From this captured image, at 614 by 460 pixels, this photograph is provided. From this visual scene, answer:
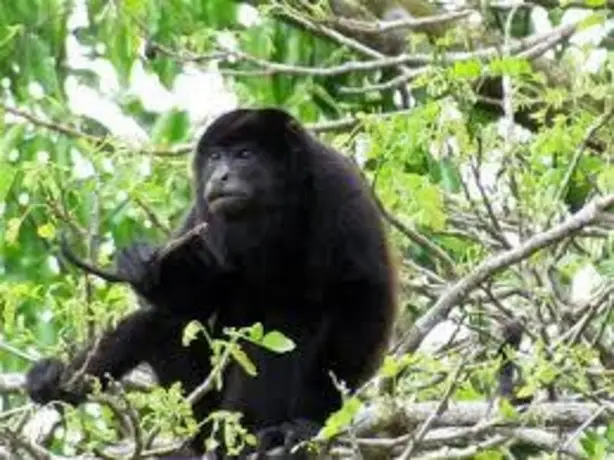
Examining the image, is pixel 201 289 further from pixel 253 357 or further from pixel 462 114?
pixel 462 114

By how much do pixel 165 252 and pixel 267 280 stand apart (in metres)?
0.46

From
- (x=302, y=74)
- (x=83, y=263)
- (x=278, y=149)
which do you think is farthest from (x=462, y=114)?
(x=302, y=74)

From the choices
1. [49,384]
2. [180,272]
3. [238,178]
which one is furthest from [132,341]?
[238,178]

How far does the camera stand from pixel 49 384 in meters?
5.59

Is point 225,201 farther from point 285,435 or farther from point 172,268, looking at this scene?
point 285,435

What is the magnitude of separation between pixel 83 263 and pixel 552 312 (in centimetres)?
132

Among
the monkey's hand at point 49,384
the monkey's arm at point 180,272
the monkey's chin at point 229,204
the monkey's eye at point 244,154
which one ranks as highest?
the monkey's eye at point 244,154

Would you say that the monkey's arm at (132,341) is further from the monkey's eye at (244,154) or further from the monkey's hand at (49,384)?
the monkey's eye at (244,154)

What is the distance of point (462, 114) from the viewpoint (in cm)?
486

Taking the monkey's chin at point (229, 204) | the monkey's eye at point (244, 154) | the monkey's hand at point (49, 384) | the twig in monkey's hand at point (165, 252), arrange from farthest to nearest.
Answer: the monkey's eye at point (244, 154) < the monkey's chin at point (229, 204) < the monkey's hand at point (49, 384) < the twig in monkey's hand at point (165, 252)

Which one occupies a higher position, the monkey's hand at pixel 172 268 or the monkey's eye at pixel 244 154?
the monkey's eye at pixel 244 154

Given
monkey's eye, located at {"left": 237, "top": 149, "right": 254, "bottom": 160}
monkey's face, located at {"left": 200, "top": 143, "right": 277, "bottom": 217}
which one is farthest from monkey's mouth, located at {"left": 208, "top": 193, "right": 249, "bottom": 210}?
monkey's eye, located at {"left": 237, "top": 149, "right": 254, "bottom": 160}

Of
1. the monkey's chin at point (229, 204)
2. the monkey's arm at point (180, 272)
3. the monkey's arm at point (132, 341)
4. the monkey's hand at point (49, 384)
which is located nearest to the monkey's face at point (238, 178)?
the monkey's chin at point (229, 204)

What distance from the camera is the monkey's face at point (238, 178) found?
5.89 meters
